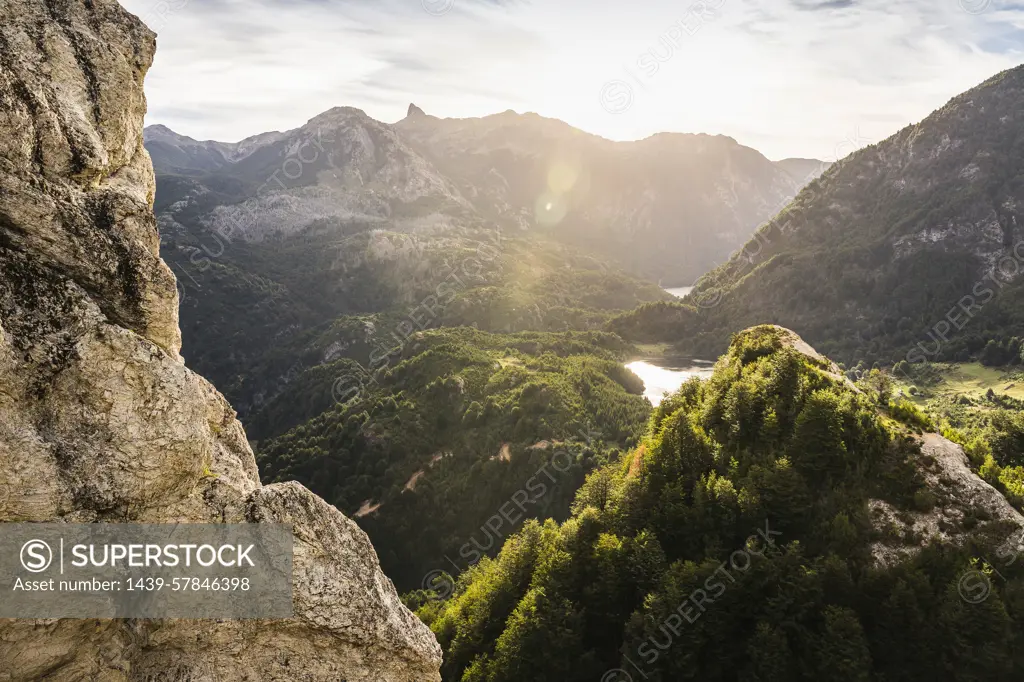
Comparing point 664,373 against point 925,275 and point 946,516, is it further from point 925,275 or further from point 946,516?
point 946,516

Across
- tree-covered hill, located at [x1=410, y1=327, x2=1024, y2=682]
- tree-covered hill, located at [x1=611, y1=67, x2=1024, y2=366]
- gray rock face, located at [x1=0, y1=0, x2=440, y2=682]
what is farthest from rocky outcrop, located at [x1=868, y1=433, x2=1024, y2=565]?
tree-covered hill, located at [x1=611, y1=67, x2=1024, y2=366]

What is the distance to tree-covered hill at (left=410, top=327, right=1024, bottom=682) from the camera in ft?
69.7

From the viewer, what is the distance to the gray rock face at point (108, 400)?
10016 millimetres

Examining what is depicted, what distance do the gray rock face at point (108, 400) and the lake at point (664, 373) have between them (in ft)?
315

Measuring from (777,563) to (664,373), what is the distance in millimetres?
118678

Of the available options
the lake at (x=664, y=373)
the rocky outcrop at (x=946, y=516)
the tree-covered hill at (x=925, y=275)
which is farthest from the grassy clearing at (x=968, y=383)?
the rocky outcrop at (x=946, y=516)

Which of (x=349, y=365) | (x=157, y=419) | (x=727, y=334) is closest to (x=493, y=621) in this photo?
(x=157, y=419)

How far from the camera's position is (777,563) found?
78.0 ft

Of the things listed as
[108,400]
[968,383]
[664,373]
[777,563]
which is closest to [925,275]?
[968,383]

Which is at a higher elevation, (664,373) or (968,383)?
(968,383)

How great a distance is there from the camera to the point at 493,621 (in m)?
32.7

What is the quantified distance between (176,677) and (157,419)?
19.6ft

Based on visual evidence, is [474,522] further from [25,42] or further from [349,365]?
[349,365]

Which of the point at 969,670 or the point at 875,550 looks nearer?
the point at 969,670
